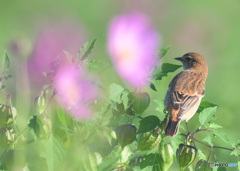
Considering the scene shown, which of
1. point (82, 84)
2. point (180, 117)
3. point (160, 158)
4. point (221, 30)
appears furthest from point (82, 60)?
point (221, 30)

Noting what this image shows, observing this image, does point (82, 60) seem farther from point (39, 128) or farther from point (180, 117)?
point (180, 117)

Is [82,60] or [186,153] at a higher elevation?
[82,60]

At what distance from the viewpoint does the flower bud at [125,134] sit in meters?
1.71

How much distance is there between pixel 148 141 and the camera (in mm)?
1772

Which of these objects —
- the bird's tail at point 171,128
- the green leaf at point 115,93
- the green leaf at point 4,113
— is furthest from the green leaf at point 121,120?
the green leaf at point 4,113

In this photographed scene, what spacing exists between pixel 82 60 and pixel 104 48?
4347 mm

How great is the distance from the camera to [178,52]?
21.7 feet

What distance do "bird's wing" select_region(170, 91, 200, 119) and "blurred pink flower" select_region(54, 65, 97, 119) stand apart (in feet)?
2.82

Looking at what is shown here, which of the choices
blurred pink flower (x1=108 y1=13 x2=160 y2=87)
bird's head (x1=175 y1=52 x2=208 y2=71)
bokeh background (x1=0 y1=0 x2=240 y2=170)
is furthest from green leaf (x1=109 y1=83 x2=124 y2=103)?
bokeh background (x1=0 y1=0 x2=240 y2=170)

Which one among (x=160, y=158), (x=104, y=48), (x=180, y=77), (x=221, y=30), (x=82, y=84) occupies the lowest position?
(x=160, y=158)

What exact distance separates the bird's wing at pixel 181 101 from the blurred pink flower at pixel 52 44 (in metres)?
0.64

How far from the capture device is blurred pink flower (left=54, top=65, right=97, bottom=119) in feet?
5.27

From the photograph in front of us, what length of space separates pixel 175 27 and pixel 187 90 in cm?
488

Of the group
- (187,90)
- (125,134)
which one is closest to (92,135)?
(125,134)
